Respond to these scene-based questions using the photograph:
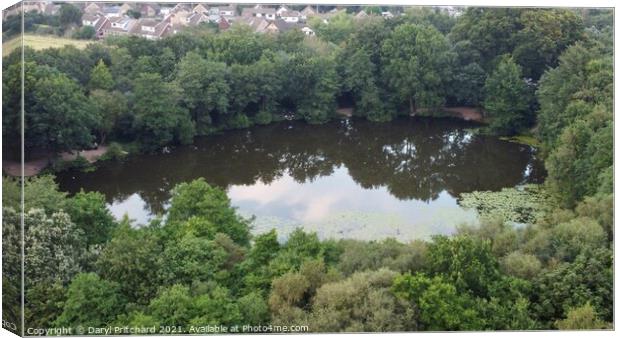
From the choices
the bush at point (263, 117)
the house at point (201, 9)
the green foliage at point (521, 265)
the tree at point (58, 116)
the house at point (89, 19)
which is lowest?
the green foliage at point (521, 265)

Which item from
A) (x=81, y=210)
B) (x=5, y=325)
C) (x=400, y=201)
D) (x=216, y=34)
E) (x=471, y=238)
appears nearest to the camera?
(x=5, y=325)

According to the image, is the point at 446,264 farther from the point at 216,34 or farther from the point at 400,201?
the point at 216,34

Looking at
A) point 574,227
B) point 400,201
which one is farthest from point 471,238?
point 400,201

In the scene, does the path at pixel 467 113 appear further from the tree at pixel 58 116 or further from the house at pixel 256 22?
the tree at pixel 58 116

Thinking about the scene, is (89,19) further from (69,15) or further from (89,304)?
(89,304)

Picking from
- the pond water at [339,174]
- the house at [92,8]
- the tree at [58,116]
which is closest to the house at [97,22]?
the house at [92,8]

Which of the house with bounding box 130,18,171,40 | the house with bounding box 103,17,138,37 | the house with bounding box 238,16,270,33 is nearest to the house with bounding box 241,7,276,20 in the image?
the house with bounding box 238,16,270,33
